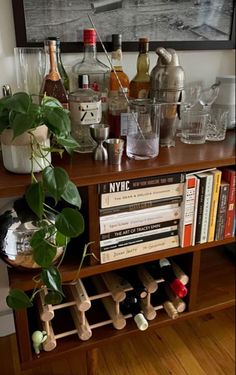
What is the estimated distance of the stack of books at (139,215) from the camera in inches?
40.0

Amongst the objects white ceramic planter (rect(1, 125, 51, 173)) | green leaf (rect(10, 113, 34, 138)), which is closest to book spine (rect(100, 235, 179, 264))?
white ceramic planter (rect(1, 125, 51, 173))

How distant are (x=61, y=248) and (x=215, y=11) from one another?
1.01 m

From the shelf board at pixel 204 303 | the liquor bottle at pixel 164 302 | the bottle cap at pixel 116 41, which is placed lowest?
the shelf board at pixel 204 303

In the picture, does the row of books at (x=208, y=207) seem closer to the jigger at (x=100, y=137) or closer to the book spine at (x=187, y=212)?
the book spine at (x=187, y=212)

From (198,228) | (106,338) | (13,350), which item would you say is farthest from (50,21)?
(13,350)

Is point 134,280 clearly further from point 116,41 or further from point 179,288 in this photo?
point 116,41

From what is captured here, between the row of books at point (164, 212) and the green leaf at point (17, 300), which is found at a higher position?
the row of books at point (164, 212)

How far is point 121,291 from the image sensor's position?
1.17 meters

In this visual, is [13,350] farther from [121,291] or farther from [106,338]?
[121,291]

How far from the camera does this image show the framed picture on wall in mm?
1109

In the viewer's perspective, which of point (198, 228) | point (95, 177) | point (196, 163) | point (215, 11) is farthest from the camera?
point (215, 11)

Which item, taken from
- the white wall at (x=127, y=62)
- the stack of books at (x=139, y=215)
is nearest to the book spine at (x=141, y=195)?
the stack of books at (x=139, y=215)

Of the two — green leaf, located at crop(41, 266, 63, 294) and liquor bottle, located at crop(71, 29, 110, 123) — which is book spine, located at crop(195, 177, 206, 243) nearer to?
liquor bottle, located at crop(71, 29, 110, 123)

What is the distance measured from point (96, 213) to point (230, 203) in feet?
1.56
